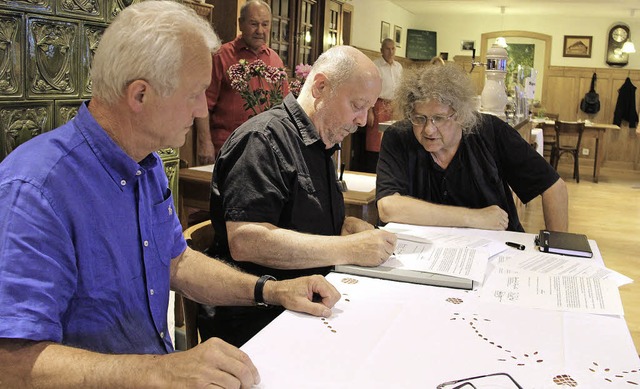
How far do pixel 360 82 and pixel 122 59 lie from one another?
3.12 ft

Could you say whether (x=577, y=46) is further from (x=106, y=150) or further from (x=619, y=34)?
(x=106, y=150)

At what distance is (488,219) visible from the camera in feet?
7.82

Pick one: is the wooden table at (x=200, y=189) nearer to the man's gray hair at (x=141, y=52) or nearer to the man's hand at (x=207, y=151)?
the man's hand at (x=207, y=151)

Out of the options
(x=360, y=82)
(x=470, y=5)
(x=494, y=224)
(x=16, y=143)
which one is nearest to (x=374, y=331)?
(x=360, y=82)

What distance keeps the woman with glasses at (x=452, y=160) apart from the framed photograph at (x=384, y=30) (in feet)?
30.4

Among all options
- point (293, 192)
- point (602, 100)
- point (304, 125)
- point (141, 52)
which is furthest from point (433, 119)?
point (602, 100)

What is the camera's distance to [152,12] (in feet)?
4.07

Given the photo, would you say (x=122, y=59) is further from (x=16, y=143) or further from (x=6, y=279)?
(x=16, y=143)

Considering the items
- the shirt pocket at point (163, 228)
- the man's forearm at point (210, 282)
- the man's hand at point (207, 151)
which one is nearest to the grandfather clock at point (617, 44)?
the man's hand at point (207, 151)

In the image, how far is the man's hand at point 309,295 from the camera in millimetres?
1387

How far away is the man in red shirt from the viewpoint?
4.35m

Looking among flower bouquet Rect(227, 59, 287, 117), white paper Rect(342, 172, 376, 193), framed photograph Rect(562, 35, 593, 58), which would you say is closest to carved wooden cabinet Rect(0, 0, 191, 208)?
flower bouquet Rect(227, 59, 287, 117)

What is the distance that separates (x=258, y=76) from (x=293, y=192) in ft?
5.32

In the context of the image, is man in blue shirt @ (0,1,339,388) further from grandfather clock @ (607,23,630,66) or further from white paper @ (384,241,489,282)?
grandfather clock @ (607,23,630,66)
